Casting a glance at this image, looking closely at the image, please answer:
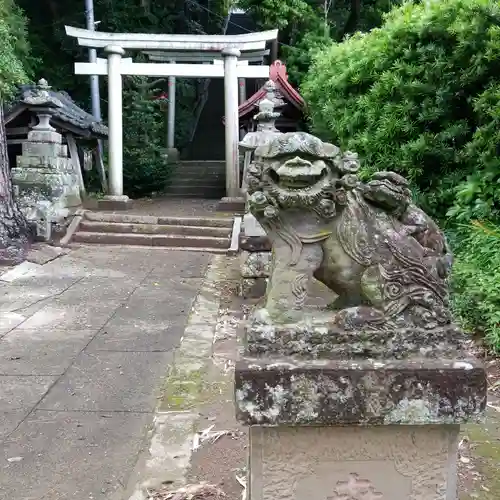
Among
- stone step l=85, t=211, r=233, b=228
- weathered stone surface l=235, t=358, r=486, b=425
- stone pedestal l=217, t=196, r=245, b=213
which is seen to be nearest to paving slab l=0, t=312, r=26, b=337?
weathered stone surface l=235, t=358, r=486, b=425

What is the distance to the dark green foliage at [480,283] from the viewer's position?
455cm

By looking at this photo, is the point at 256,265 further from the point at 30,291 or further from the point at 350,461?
the point at 350,461

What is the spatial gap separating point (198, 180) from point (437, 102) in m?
11.5

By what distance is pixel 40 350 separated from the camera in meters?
4.87

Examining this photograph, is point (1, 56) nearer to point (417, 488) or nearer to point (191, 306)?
point (191, 306)

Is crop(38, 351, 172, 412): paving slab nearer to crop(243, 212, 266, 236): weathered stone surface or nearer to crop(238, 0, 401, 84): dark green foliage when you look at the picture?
crop(243, 212, 266, 236): weathered stone surface

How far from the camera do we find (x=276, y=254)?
216cm

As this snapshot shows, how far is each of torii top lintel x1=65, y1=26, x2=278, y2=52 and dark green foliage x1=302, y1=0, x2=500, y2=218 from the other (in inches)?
250

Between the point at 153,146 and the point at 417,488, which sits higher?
the point at 417,488

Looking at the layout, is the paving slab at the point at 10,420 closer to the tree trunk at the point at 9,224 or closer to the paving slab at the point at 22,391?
the paving slab at the point at 22,391

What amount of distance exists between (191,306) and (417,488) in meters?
4.41

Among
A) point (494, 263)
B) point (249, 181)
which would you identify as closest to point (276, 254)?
point (249, 181)

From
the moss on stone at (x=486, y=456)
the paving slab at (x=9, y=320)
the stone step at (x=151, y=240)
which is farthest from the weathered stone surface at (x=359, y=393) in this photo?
the stone step at (x=151, y=240)

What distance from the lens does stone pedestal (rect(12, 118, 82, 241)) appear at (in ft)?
35.2
